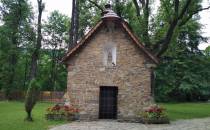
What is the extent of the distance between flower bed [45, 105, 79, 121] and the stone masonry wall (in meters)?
0.59

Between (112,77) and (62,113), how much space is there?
371 cm

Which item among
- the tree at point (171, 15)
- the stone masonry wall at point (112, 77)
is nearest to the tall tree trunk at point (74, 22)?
the tree at point (171, 15)

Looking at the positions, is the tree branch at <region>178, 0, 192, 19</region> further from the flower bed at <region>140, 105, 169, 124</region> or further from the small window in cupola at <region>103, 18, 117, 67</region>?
the flower bed at <region>140, 105, 169, 124</region>

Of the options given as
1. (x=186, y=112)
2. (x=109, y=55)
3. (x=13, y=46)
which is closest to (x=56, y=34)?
(x=13, y=46)

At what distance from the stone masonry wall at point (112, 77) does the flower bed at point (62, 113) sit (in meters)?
0.59

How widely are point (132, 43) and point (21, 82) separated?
40.4 metres

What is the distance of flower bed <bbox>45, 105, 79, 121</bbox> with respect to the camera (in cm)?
2269

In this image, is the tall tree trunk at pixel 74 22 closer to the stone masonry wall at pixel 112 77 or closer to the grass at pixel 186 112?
the stone masonry wall at pixel 112 77

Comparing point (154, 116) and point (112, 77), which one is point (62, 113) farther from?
point (154, 116)

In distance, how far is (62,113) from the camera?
74.9ft

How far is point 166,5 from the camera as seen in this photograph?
1097 inches

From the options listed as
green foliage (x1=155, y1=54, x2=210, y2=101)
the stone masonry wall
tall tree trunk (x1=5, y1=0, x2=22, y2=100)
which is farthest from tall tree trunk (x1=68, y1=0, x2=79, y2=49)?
green foliage (x1=155, y1=54, x2=210, y2=101)

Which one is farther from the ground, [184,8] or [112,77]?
[184,8]

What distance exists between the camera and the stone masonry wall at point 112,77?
23.6m
